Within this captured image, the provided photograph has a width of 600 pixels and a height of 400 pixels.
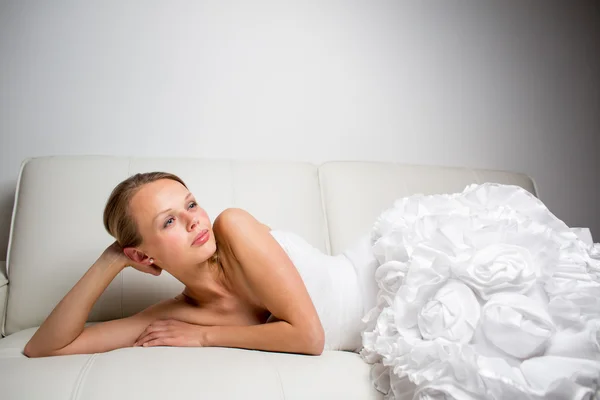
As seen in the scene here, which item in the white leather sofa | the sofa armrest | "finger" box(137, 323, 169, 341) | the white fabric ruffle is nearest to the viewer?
the white fabric ruffle

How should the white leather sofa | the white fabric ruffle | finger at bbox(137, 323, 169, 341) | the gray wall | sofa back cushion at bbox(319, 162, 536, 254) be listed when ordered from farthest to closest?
the gray wall, sofa back cushion at bbox(319, 162, 536, 254), finger at bbox(137, 323, 169, 341), the white leather sofa, the white fabric ruffle

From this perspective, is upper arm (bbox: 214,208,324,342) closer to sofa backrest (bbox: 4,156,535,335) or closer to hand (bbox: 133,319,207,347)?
hand (bbox: 133,319,207,347)

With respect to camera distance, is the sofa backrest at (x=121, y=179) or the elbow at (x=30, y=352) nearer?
the elbow at (x=30, y=352)

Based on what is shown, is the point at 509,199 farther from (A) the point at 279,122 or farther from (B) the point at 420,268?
(A) the point at 279,122

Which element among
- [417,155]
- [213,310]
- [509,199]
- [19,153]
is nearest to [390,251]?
[509,199]

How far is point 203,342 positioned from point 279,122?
1282mm

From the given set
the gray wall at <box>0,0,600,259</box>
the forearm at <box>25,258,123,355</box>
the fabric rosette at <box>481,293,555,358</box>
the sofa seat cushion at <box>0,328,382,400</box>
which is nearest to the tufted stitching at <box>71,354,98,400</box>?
the sofa seat cushion at <box>0,328,382,400</box>

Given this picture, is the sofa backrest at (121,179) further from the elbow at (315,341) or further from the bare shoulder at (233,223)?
the elbow at (315,341)

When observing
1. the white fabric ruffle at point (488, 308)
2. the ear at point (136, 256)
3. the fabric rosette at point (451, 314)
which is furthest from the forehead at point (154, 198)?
Result: the fabric rosette at point (451, 314)

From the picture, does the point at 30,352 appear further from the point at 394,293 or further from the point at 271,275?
the point at 394,293

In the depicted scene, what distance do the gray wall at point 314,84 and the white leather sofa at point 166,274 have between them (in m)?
0.35

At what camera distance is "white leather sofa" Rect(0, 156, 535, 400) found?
1054 mm

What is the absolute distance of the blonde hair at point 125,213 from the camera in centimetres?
130

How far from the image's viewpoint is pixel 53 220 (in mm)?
1714
